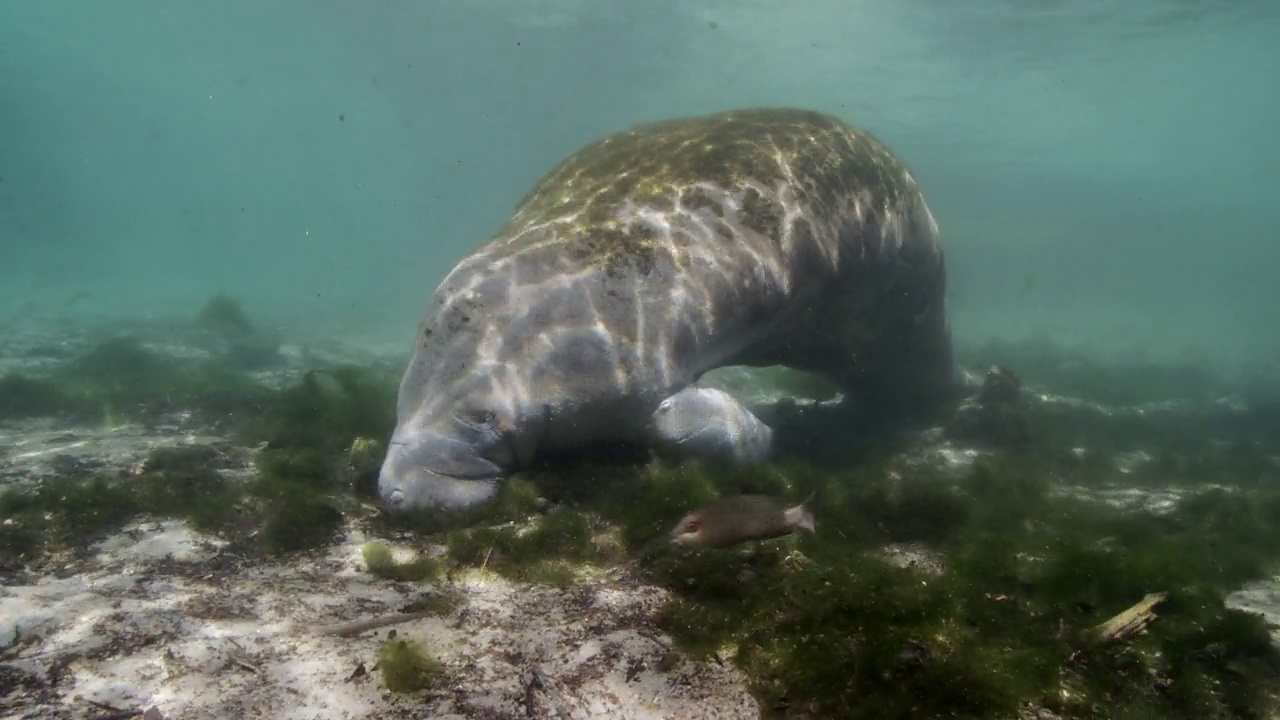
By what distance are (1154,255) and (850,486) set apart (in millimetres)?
123408

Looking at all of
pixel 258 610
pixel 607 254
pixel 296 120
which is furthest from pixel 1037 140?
pixel 296 120

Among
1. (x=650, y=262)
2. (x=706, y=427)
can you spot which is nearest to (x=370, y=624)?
(x=706, y=427)

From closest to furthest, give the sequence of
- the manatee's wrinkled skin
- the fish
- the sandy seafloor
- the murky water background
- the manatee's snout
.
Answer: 1. the sandy seafloor
2. the fish
3. the manatee's snout
4. the manatee's wrinkled skin
5. the murky water background

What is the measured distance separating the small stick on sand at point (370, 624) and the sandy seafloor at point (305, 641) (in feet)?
0.14

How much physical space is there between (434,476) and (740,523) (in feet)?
7.72

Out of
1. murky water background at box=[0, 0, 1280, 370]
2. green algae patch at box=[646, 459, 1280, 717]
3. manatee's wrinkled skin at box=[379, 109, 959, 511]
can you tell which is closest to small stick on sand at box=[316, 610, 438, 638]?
green algae patch at box=[646, 459, 1280, 717]

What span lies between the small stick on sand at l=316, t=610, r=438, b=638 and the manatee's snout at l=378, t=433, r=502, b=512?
137cm

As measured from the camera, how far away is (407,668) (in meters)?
2.91

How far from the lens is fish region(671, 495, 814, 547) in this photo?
12.4 feet

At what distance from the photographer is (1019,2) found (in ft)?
102

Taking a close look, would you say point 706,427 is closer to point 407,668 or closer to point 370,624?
point 370,624

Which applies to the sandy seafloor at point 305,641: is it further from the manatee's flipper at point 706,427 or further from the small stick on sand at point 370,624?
the manatee's flipper at point 706,427

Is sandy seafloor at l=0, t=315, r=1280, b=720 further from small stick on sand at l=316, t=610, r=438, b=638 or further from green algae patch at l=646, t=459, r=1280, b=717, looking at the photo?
green algae patch at l=646, t=459, r=1280, b=717

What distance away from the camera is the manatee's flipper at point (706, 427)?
5.69 metres
